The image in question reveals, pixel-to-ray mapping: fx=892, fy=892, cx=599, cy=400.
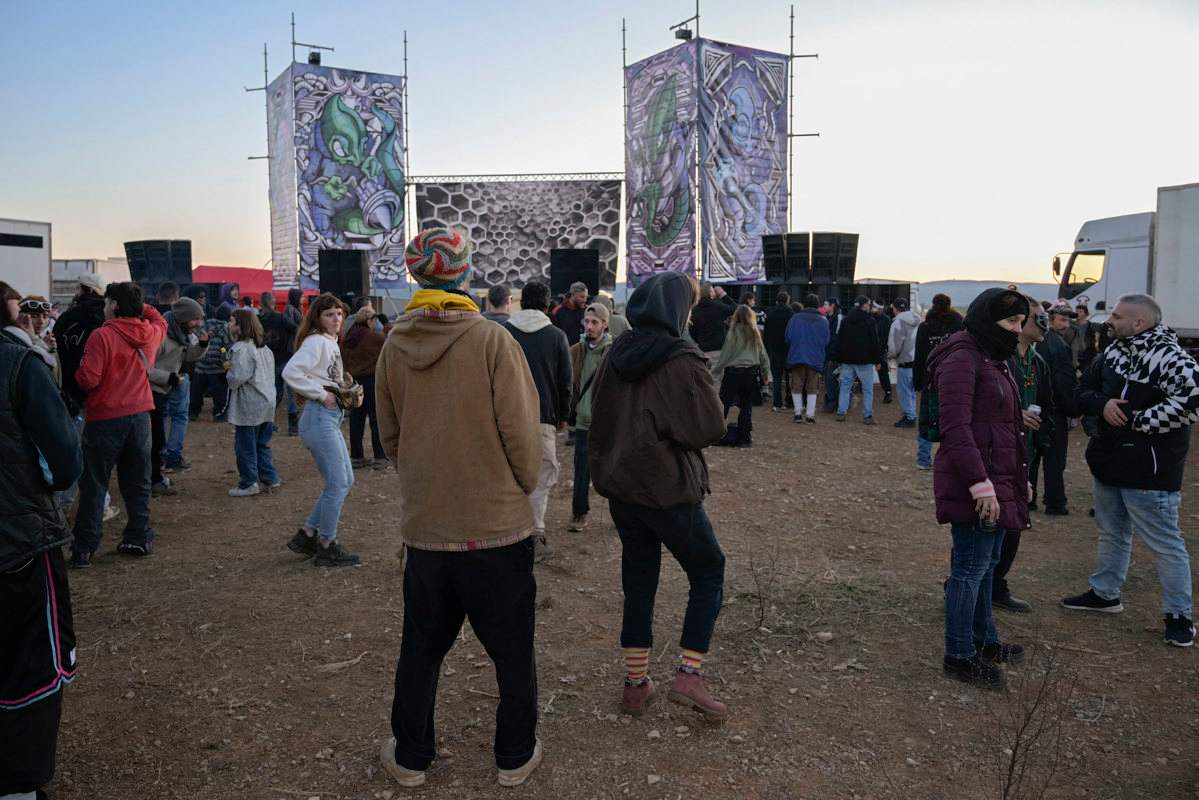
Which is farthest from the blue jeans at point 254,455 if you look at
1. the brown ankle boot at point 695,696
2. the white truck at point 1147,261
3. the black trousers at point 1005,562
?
the white truck at point 1147,261

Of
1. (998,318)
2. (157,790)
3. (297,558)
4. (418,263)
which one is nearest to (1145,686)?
(998,318)

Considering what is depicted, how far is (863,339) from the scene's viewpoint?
1180 cm

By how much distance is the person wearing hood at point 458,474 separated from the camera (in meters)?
2.79

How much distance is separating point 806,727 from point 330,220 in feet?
78.1

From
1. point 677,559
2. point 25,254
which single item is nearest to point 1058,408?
point 677,559

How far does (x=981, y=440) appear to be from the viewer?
3.63 meters

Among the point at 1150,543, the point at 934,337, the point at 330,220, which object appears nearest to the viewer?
the point at 1150,543

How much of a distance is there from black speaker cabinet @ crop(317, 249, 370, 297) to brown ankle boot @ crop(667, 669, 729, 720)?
47.7 ft

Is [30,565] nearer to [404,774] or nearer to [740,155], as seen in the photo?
[404,774]

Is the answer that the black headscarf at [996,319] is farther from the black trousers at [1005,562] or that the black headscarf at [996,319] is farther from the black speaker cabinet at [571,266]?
the black speaker cabinet at [571,266]

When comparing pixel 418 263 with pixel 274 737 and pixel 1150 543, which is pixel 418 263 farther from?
pixel 1150 543

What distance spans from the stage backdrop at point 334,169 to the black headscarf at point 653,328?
22998 mm

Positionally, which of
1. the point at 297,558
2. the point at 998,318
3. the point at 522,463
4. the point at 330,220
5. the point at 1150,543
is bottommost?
the point at 297,558

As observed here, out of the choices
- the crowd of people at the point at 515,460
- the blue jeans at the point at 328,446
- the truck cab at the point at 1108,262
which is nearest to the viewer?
the crowd of people at the point at 515,460
